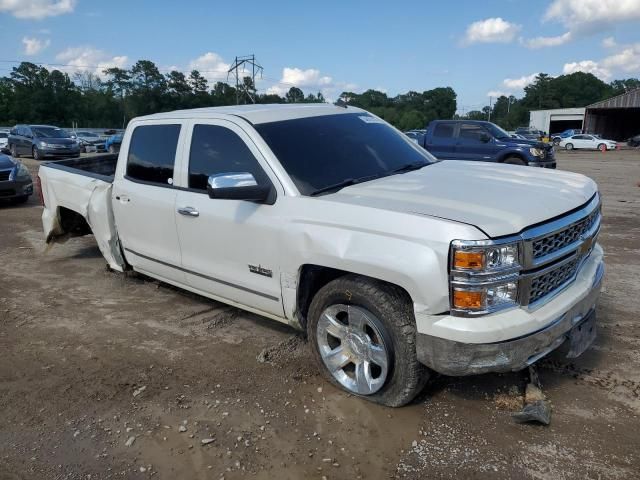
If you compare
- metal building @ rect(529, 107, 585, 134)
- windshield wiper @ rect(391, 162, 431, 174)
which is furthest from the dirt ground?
metal building @ rect(529, 107, 585, 134)

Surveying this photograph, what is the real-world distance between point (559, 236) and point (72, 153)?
25.1 metres

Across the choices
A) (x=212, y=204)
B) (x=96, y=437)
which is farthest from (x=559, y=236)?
(x=96, y=437)

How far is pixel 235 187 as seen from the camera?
342 centimetres

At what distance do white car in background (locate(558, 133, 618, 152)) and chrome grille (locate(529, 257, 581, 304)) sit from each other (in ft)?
154

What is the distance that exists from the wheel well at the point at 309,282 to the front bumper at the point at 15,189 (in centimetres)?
987

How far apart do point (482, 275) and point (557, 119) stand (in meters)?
76.9

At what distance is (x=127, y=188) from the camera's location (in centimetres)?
490

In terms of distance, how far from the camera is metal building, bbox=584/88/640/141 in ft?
192

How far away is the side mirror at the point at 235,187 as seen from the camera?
3.41 metres

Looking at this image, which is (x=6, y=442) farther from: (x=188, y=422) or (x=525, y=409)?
(x=525, y=409)

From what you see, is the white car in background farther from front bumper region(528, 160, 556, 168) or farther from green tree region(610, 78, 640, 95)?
green tree region(610, 78, 640, 95)

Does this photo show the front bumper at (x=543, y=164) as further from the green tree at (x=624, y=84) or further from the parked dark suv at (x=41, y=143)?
the green tree at (x=624, y=84)

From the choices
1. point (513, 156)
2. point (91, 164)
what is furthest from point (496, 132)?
point (91, 164)

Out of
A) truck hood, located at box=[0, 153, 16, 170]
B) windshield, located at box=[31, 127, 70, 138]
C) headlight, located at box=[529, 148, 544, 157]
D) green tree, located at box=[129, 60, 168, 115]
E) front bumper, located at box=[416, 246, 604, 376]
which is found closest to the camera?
front bumper, located at box=[416, 246, 604, 376]
